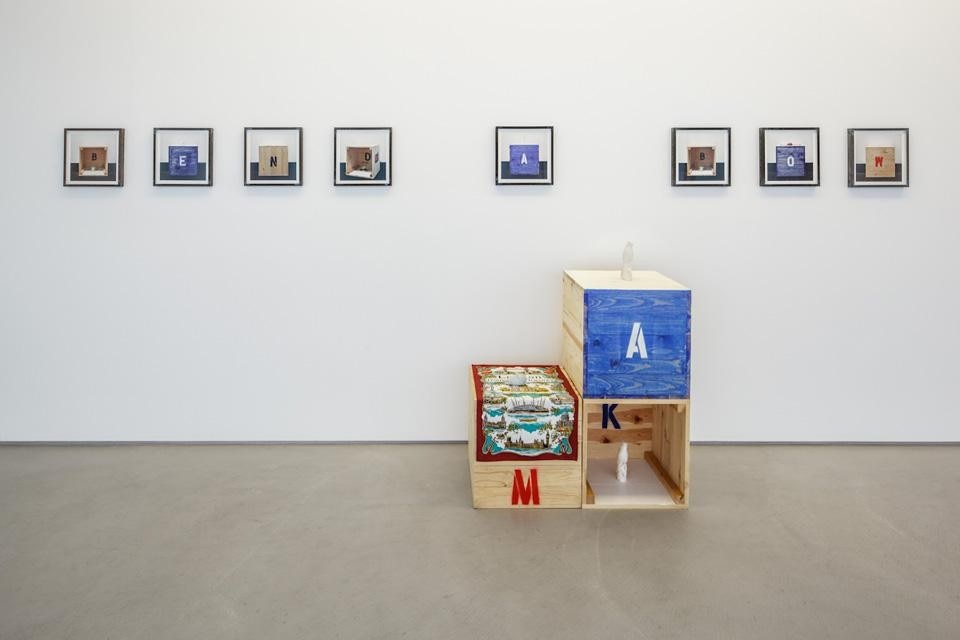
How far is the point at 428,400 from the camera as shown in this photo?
459 centimetres

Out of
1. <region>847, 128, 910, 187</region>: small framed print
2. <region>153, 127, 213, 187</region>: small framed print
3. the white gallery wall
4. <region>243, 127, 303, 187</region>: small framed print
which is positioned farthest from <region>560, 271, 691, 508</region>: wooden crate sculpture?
<region>153, 127, 213, 187</region>: small framed print

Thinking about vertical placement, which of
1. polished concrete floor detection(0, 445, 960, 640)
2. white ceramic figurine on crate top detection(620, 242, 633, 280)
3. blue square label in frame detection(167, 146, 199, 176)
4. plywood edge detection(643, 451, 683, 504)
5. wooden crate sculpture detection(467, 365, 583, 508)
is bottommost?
polished concrete floor detection(0, 445, 960, 640)

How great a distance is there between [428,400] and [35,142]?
2580mm

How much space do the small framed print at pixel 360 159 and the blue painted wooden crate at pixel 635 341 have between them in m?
1.49

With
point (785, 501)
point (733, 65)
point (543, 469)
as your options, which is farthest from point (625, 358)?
point (733, 65)

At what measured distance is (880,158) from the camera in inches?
176

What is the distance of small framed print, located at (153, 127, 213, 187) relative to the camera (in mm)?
4465

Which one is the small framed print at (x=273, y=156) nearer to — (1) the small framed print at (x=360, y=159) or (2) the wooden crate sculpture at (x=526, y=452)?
(1) the small framed print at (x=360, y=159)

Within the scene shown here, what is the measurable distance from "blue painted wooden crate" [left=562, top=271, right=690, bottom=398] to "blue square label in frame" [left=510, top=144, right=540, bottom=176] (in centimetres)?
112

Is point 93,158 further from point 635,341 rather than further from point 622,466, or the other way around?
point 622,466

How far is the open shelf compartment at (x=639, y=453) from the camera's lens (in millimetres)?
3613

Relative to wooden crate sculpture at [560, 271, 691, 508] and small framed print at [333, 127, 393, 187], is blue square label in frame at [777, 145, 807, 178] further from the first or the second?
small framed print at [333, 127, 393, 187]

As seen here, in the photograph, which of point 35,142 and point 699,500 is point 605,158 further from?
point 35,142

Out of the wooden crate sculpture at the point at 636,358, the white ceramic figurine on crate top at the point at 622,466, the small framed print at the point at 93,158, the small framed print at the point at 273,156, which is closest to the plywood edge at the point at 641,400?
the wooden crate sculpture at the point at 636,358
